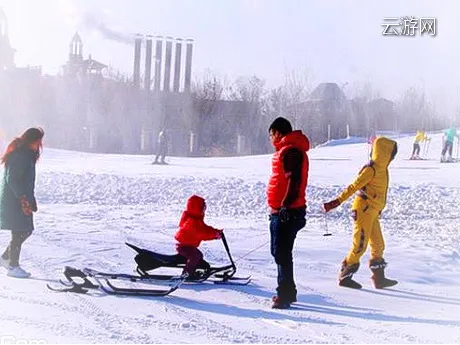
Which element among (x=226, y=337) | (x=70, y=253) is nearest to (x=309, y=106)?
(x=70, y=253)

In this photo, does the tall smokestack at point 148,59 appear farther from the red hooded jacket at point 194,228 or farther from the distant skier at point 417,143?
the distant skier at point 417,143

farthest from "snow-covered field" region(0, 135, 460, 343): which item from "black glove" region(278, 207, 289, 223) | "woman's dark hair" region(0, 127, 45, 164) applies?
"woman's dark hair" region(0, 127, 45, 164)

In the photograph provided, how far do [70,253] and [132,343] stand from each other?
3205 millimetres

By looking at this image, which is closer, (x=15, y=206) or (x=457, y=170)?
(x=15, y=206)

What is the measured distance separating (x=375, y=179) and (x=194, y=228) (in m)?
1.66

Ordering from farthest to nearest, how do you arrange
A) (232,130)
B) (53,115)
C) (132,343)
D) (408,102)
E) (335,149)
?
(335,149)
(53,115)
(232,130)
(408,102)
(132,343)

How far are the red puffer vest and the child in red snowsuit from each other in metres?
0.83

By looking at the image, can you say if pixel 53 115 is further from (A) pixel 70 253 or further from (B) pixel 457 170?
(A) pixel 70 253

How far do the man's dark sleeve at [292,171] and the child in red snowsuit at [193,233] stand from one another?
98 cm

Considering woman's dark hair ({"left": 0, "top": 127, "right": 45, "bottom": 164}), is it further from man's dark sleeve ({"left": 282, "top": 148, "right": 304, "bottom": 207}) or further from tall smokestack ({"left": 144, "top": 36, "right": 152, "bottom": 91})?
tall smokestack ({"left": 144, "top": 36, "right": 152, "bottom": 91})

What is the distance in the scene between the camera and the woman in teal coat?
5.45m

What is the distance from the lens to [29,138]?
18.2 feet

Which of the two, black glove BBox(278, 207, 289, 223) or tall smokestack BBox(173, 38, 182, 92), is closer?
black glove BBox(278, 207, 289, 223)

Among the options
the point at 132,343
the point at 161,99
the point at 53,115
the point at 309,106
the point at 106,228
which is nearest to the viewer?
the point at 132,343
